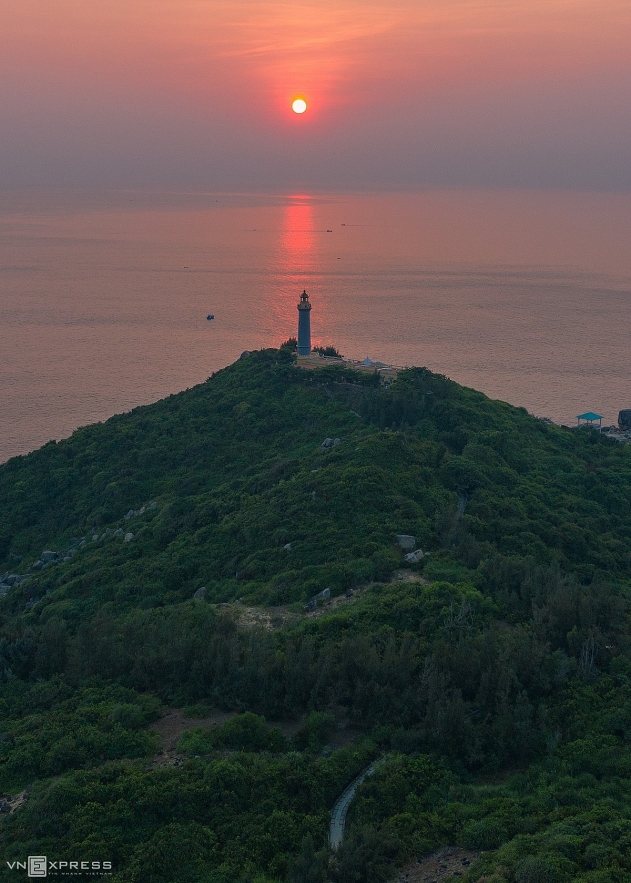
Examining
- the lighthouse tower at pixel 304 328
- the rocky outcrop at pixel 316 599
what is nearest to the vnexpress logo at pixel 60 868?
the rocky outcrop at pixel 316 599

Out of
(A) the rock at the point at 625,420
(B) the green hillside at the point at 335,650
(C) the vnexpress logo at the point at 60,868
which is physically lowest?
(C) the vnexpress logo at the point at 60,868

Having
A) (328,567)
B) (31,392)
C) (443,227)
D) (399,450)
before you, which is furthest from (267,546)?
(443,227)

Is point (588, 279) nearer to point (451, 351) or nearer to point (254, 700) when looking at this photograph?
point (451, 351)

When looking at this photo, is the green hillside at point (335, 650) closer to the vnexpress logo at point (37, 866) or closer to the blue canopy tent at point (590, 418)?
the vnexpress logo at point (37, 866)

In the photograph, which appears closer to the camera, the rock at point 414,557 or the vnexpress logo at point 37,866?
the vnexpress logo at point 37,866

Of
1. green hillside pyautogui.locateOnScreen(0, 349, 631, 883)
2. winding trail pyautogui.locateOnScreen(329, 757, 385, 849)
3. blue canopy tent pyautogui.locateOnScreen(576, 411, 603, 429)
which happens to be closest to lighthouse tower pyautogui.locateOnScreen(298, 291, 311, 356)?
green hillside pyautogui.locateOnScreen(0, 349, 631, 883)

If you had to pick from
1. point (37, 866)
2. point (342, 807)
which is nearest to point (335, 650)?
point (342, 807)
